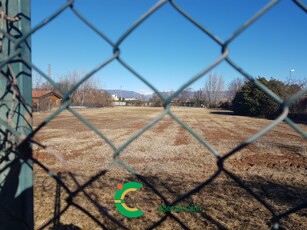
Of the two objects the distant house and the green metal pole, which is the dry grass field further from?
the distant house

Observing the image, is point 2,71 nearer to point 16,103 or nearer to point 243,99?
point 16,103

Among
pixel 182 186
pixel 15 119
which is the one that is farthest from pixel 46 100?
pixel 15 119

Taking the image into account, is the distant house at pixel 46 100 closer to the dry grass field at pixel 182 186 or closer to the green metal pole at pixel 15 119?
the dry grass field at pixel 182 186

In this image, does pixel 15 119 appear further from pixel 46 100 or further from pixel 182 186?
pixel 46 100

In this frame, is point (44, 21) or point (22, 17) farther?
point (22, 17)

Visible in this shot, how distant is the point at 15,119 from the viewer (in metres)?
0.85

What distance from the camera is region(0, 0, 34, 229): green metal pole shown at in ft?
2.70

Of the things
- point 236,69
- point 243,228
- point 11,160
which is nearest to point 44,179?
point 243,228

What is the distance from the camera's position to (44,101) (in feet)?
144

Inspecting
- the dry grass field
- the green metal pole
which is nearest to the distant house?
the dry grass field

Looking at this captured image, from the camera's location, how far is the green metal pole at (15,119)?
0.82 m

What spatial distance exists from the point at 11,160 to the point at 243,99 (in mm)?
36359

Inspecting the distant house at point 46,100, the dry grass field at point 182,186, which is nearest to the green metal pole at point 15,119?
the dry grass field at point 182,186

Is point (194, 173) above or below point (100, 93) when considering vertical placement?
below
